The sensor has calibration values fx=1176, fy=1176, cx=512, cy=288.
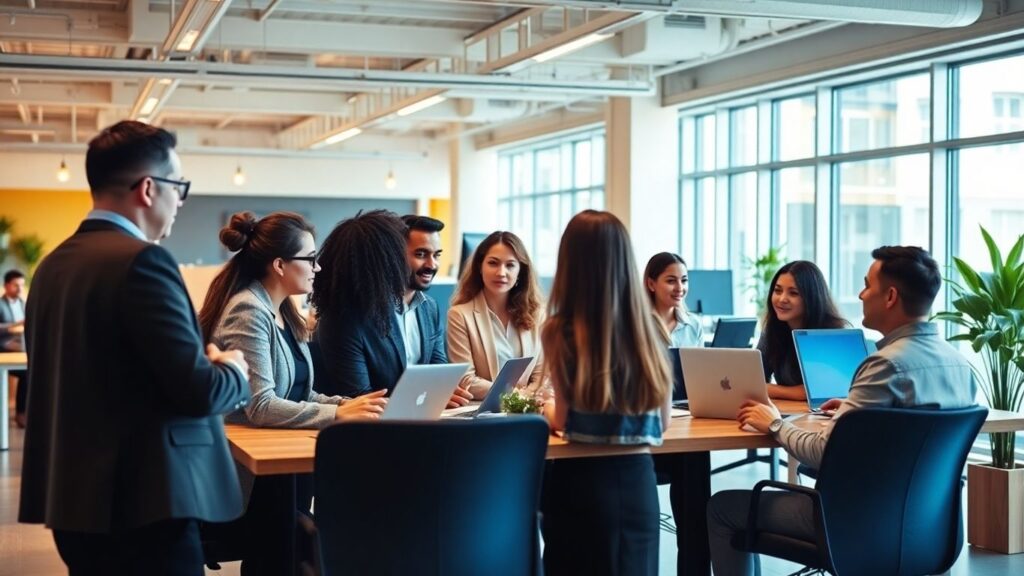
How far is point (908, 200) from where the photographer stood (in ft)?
31.9

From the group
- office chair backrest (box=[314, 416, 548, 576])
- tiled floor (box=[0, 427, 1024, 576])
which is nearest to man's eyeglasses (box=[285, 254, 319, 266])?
office chair backrest (box=[314, 416, 548, 576])

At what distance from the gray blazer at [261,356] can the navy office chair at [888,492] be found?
132 centimetres

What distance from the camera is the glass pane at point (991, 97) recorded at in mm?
8500

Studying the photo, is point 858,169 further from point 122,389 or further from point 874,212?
point 122,389

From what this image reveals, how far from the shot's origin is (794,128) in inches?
441

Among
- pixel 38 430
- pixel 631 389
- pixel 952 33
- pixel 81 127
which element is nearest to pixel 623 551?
pixel 631 389

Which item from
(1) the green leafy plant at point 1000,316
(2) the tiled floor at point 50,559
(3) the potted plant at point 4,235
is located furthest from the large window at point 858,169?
(3) the potted plant at point 4,235

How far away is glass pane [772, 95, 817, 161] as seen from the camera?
1094 centimetres

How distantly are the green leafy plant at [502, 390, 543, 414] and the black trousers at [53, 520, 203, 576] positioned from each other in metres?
1.21

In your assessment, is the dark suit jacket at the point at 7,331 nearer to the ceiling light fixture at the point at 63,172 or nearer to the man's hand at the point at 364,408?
the ceiling light fixture at the point at 63,172

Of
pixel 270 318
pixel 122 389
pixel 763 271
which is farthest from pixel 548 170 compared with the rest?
pixel 122 389

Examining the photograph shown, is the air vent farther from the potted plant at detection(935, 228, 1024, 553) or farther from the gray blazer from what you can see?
the gray blazer

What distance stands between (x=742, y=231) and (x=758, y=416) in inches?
352

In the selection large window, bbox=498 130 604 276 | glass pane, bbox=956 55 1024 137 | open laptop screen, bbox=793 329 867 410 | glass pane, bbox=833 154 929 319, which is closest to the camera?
open laptop screen, bbox=793 329 867 410
